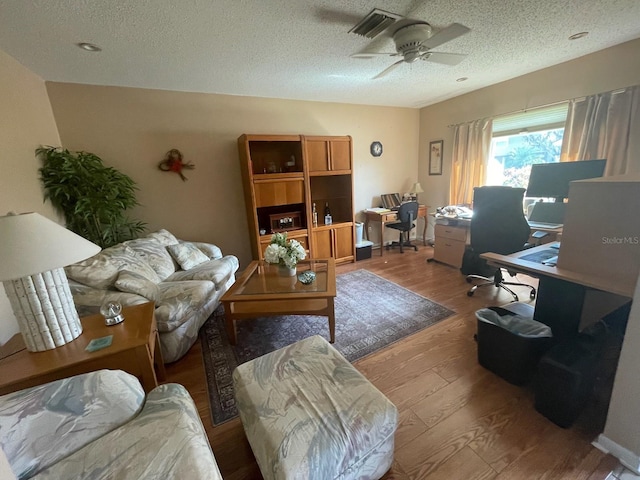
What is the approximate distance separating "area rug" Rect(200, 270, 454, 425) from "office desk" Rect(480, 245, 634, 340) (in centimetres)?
85

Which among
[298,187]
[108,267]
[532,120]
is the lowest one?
[108,267]

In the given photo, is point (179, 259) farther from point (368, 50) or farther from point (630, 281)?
point (630, 281)

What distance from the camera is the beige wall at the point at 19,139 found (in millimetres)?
1842

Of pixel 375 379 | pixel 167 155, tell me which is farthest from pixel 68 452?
pixel 167 155

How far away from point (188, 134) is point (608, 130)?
463 cm

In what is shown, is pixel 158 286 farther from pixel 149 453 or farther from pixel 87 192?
pixel 149 453

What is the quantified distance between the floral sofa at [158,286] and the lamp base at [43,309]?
49cm

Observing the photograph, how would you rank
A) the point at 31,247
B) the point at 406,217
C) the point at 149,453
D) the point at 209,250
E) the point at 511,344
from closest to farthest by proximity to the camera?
the point at 149,453 < the point at 31,247 < the point at 511,344 < the point at 209,250 < the point at 406,217

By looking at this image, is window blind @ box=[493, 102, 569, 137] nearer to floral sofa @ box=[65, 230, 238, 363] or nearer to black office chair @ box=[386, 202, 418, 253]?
black office chair @ box=[386, 202, 418, 253]

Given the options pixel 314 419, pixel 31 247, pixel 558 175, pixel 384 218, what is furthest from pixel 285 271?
pixel 558 175

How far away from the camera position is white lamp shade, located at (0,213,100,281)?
3.49 feet

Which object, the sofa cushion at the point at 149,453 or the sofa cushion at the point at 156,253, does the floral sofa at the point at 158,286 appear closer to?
the sofa cushion at the point at 156,253

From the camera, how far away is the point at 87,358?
1250 mm

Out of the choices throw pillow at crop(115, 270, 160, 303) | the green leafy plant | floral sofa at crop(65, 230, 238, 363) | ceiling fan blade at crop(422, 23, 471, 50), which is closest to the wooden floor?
floral sofa at crop(65, 230, 238, 363)
